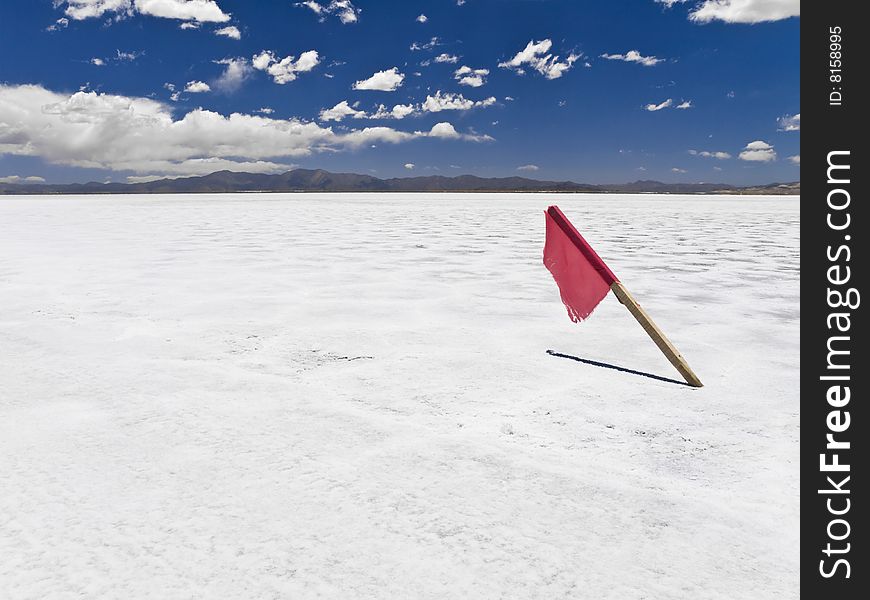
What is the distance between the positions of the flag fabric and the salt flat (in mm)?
302

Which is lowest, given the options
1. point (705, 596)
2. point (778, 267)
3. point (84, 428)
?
point (705, 596)

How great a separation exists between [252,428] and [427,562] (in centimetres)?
91

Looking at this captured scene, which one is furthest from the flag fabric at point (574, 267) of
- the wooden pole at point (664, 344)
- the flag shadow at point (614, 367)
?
the flag shadow at point (614, 367)

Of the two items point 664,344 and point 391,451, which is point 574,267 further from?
point 391,451

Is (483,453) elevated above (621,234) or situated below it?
below

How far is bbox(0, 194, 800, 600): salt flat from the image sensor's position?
1220 millimetres

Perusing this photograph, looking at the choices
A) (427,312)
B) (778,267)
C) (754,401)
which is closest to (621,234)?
(778,267)

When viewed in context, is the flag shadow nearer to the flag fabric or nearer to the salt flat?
the salt flat

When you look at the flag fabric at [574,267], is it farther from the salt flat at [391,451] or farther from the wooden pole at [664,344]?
the salt flat at [391,451]

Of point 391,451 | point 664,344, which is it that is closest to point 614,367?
point 664,344

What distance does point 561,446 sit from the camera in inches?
72.0

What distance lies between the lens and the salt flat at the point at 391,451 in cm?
122
